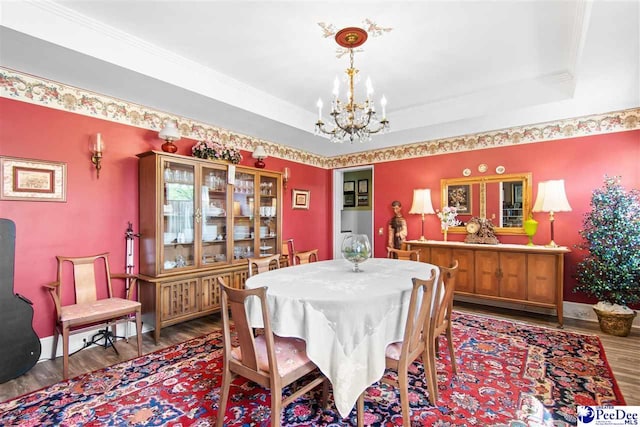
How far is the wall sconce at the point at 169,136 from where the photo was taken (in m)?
3.24

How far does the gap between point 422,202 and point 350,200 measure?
2439 mm

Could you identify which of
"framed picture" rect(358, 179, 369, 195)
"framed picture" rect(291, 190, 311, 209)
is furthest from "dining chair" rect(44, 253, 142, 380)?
"framed picture" rect(358, 179, 369, 195)

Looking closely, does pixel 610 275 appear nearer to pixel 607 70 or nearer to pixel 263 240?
pixel 607 70

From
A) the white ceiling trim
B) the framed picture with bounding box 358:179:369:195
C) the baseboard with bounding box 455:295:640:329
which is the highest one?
the white ceiling trim

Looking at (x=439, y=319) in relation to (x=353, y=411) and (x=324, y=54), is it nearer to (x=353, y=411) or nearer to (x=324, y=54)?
(x=353, y=411)

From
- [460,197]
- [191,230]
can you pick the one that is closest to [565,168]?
[460,197]

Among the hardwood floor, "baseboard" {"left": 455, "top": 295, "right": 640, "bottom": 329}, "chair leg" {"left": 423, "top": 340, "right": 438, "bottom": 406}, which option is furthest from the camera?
"baseboard" {"left": 455, "top": 295, "right": 640, "bottom": 329}

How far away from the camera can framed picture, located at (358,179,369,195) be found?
661 centimetres

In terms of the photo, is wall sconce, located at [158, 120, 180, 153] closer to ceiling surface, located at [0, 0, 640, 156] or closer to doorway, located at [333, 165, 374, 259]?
ceiling surface, located at [0, 0, 640, 156]

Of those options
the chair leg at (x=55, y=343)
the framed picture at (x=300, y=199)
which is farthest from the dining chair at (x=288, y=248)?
the chair leg at (x=55, y=343)

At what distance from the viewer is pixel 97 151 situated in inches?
114

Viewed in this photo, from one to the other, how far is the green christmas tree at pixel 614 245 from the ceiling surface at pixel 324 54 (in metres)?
1.08

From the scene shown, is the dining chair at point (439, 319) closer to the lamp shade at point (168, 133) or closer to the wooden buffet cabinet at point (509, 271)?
the wooden buffet cabinet at point (509, 271)

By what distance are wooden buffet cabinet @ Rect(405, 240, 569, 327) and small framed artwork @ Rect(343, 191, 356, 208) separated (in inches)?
109
